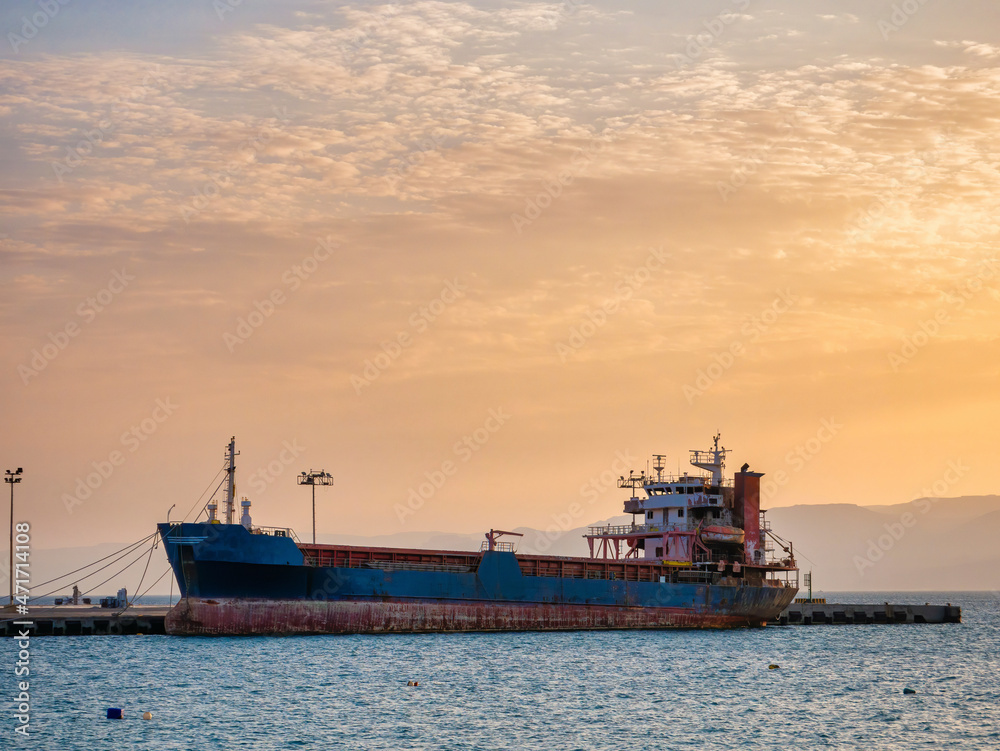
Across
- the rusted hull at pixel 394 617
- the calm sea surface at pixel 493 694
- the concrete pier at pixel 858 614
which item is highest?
the rusted hull at pixel 394 617

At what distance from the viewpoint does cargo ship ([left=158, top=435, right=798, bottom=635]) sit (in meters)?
48.2

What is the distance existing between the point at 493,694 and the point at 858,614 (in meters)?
58.9

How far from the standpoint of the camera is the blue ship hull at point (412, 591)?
48062mm

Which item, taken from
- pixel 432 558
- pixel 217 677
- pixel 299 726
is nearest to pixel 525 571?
pixel 432 558

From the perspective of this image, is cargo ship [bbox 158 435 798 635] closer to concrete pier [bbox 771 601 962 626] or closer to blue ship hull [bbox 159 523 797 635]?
blue ship hull [bbox 159 523 797 635]

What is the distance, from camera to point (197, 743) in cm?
2955

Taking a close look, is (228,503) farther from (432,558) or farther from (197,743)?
(197,743)

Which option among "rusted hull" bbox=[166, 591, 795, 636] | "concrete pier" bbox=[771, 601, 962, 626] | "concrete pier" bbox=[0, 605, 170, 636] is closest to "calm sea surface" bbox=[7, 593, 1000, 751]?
"rusted hull" bbox=[166, 591, 795, 636]

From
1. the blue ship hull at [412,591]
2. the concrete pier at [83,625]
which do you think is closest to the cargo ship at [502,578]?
the blue ship hull at [412,591]

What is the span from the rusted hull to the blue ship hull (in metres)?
0.05

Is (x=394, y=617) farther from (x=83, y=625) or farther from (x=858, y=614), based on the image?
(x=858, y=614)

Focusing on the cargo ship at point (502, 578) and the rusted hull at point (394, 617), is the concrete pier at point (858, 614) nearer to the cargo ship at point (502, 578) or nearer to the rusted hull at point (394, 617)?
the cargo ship at point (502, 578)

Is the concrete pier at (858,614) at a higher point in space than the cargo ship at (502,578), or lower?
lower

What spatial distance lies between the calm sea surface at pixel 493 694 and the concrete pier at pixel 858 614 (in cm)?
2655
